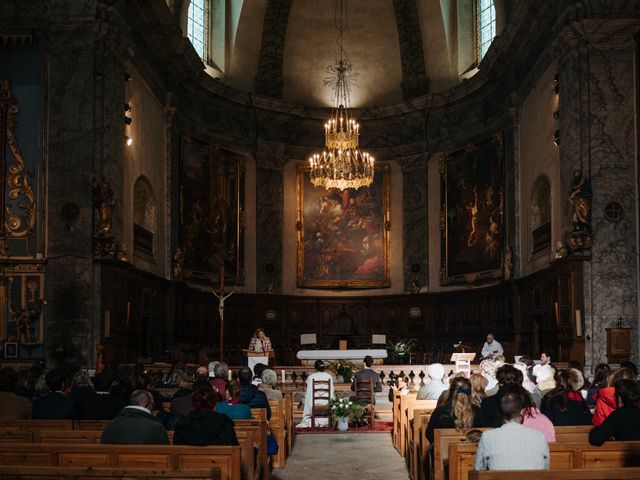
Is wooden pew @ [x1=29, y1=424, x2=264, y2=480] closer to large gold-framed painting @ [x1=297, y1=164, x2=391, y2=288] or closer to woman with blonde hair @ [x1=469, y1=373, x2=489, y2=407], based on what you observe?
woman with blonde hair @ [x1=469, y1=373, x2=489, y2=407]

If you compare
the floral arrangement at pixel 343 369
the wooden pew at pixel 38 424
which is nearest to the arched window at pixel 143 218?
the floral arrangement at pixel 343 369

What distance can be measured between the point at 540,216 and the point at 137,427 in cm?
1740

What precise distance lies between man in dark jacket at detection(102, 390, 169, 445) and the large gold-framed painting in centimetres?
2271

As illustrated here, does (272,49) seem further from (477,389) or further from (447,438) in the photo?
(447,438)

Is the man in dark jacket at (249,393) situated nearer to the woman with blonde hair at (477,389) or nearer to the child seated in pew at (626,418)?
the woman with blonde hair at (477,389)

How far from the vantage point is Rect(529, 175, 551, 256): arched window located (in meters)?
22.0

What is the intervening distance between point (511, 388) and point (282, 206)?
23.8 metres

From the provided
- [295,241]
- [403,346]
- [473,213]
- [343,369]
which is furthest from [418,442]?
[295,241]

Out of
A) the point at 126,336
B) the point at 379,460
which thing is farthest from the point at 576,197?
the point at 126,336

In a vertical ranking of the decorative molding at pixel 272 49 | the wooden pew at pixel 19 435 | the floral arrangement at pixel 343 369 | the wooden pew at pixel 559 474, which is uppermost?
the decorative molding at pixel 272 49

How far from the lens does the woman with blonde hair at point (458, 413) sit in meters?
8.04

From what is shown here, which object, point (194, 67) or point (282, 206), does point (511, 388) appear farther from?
point (282, 206)

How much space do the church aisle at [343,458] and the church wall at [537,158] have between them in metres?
8.36

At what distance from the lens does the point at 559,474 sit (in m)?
5.39
